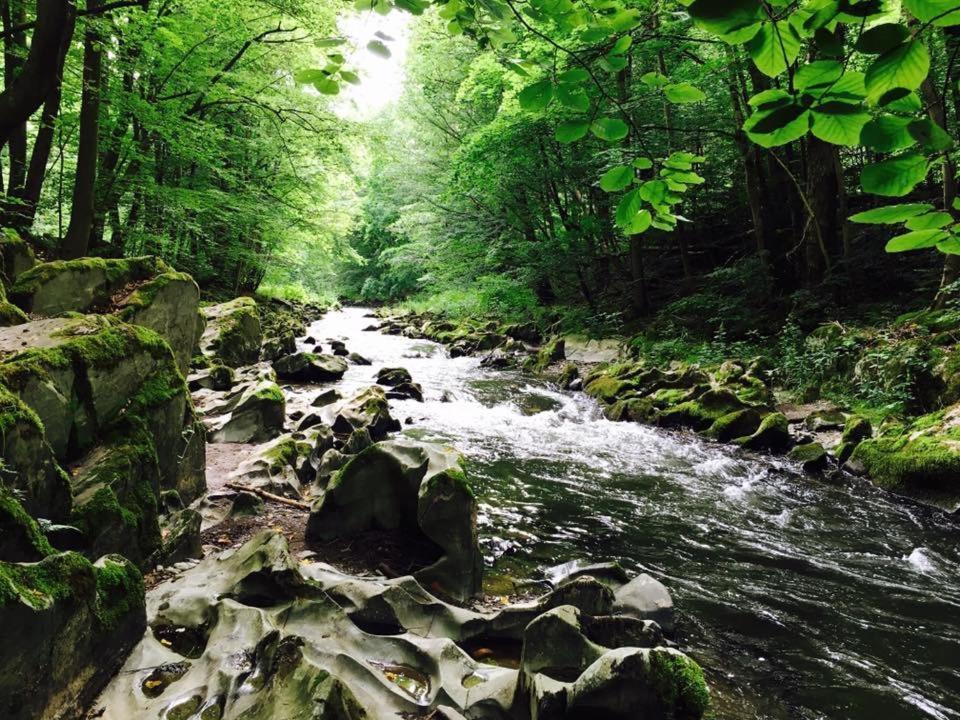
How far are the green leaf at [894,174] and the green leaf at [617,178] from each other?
63 cm

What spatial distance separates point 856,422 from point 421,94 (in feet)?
76.4

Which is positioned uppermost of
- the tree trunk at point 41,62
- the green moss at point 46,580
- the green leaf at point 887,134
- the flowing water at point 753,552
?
the tree trunk at point 41,62

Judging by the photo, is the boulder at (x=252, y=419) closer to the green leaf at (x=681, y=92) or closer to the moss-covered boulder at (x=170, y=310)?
the moss-covered boulder at (x=170, y=310)

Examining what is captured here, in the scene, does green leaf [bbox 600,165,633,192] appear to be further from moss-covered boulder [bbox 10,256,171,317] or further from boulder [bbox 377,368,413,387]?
boulder [bbox 377,368,413,387]

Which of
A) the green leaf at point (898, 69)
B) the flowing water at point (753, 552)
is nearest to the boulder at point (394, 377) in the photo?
the flowing water at point (753, 552)

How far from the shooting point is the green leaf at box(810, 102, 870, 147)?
109 centimetres

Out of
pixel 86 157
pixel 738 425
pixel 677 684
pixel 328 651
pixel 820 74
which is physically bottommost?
pixel 677 684

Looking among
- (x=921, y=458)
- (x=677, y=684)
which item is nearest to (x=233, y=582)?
(x=677, y=684)

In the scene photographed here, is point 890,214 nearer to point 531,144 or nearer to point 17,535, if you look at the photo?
point 17,535

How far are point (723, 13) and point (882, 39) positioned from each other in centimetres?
28

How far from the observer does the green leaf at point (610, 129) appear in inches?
62.4

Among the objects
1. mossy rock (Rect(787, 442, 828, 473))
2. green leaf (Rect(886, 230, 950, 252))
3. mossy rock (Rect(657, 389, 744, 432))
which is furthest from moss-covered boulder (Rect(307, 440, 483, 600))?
mossy rock (Rect(657, 389, 744, 432))

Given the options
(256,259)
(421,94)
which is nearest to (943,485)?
(256,259)

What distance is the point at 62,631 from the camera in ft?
7.74
